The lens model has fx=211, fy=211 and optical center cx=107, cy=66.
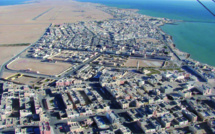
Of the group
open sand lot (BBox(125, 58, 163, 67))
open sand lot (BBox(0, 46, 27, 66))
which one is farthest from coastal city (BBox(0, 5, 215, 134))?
open sand lot (BBox(0, 46, 27, 66))

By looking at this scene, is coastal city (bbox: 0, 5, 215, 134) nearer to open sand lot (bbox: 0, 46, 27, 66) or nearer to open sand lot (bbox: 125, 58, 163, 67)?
open sand lot (bbox: 125, 58, 163, 67)

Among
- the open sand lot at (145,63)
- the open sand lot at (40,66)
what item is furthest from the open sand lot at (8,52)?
the open sand lot at (145,63)

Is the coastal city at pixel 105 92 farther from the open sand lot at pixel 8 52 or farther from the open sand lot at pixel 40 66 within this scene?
the open sand lot at pixel 8 52

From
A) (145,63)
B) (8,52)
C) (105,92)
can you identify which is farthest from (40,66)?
(145,63)

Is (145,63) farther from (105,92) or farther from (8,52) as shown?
(8,52)

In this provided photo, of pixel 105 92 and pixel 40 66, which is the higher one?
pixel 105 92
